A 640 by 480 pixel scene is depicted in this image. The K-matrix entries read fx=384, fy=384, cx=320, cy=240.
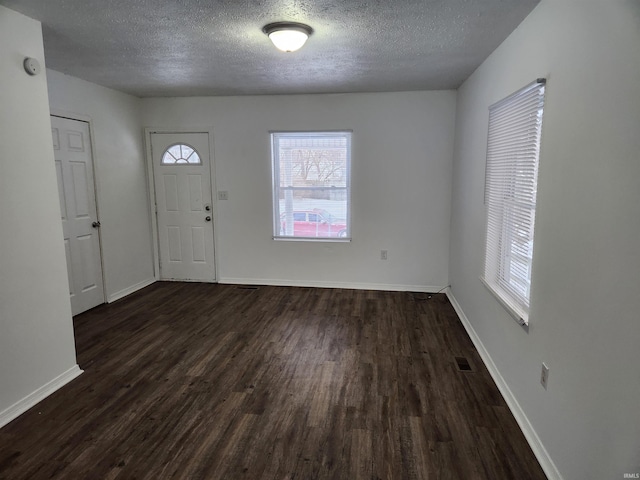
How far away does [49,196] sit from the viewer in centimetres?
255

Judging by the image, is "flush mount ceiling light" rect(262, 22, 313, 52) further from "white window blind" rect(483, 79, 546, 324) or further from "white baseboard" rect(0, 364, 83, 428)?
"white baseboard" rect(0, 364, 83, 428)

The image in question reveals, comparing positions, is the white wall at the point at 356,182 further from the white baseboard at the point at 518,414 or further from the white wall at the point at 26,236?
the white wall at the point at 26,236

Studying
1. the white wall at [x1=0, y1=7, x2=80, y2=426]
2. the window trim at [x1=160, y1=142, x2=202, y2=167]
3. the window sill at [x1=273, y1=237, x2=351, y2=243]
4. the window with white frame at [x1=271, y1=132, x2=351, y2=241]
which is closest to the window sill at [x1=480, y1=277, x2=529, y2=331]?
the window sill at [x1=273, y1=237, x2=351, y2=243]

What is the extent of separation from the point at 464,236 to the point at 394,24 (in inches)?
85.4

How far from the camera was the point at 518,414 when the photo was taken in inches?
88.4

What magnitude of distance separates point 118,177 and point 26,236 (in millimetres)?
2253

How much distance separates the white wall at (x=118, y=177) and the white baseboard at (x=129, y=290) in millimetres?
12

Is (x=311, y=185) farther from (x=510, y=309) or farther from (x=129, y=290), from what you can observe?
(x=510, y=309)

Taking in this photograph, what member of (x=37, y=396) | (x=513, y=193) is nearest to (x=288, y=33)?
Answer: (x=513, y=193)

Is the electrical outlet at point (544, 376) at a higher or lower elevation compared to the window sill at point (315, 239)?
lower

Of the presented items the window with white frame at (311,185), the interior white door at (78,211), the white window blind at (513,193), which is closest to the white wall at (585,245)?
the white window blind at (513,193)

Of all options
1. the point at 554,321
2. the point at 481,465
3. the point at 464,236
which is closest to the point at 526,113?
the point at 554,321

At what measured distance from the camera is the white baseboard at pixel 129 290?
443cm

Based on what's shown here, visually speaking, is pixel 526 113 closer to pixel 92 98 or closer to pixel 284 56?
pixel 284 56
